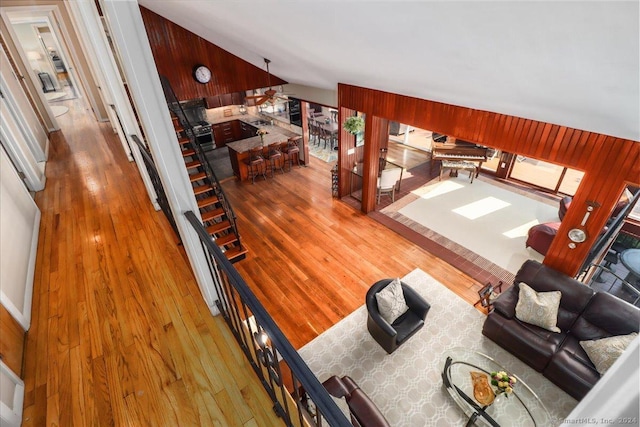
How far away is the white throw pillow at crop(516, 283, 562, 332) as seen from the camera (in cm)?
369

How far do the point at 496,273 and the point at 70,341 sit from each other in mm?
5794

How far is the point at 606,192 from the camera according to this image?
3.33 metres

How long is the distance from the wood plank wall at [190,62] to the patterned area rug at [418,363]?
5.95 m

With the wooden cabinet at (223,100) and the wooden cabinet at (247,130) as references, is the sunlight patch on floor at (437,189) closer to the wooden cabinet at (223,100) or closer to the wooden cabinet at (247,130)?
the wooden cabinet at (247,130)

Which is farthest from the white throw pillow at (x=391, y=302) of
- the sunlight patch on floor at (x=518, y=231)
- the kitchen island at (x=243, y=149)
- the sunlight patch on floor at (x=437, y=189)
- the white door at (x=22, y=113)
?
the white door at (x=22, y=113)

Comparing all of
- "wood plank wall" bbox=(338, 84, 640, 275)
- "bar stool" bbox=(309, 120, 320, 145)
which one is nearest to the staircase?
"wood plank wall" bbox=(338, 84, 640, 275)

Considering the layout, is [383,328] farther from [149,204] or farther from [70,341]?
[149,204]

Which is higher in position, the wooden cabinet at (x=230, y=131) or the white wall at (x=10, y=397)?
the white wall at (x=10, y=397)

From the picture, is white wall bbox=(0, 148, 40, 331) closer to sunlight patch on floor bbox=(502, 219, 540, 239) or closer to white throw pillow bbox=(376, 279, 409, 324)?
white throw pillow bbox=(376, 279, 409, 324)

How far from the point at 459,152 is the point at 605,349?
6180mm

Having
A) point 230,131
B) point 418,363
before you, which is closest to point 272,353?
point 418,363

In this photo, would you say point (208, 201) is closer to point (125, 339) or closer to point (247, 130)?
point (125, 339)

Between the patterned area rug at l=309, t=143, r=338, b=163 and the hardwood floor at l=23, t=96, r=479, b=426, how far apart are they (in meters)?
3.50

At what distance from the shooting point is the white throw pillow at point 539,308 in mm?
3689
